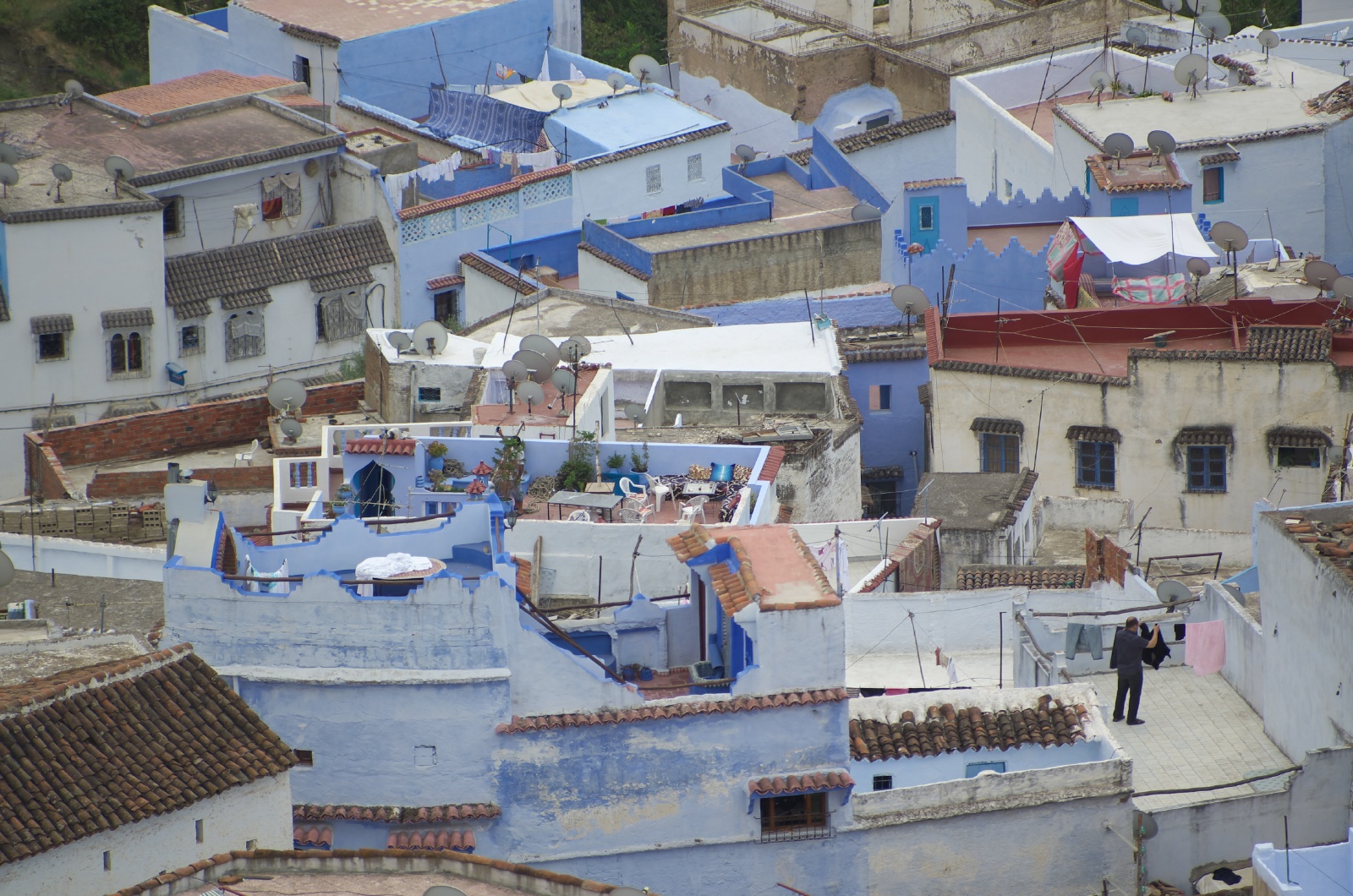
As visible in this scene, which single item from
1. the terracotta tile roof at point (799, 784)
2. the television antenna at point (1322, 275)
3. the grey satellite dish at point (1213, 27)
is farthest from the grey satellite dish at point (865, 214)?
the terracotta tile roof at point (799, 784)

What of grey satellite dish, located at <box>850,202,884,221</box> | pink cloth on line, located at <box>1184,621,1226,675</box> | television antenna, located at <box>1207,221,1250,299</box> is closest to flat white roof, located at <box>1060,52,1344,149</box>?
grey satellite dish, located at <box>850,202,884,221</box>

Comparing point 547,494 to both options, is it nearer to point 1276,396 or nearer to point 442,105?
point 1276,396

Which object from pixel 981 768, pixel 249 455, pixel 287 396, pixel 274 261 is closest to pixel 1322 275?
pixel 981 768

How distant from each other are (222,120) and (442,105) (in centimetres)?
985

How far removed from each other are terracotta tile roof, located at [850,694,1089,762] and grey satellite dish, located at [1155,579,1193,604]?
4.44 metres

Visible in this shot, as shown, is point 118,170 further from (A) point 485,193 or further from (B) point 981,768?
(B) point 981,768

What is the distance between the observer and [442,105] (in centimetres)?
7688

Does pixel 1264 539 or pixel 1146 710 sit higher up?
pixel 1264 539

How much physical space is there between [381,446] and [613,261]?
74.7 ft

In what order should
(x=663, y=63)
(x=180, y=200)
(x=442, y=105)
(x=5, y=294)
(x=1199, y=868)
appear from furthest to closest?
(x=663, y=63) < (x=442, y=105) < (x=180, y=200) < (x=5, y=294) < (x=1199, y=868)

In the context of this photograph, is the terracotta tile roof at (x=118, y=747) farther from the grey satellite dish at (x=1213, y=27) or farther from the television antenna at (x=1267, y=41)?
the grey satellite dish at (x=1213, y=27)

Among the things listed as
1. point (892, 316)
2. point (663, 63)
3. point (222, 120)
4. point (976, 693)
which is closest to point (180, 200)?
point (222, 120)

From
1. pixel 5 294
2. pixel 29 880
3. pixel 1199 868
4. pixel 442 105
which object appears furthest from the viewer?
pixel 442 105

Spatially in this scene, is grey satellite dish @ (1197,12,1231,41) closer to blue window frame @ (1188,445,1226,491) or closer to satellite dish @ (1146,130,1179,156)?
satellite dish @ (1146,130,1179,156)
